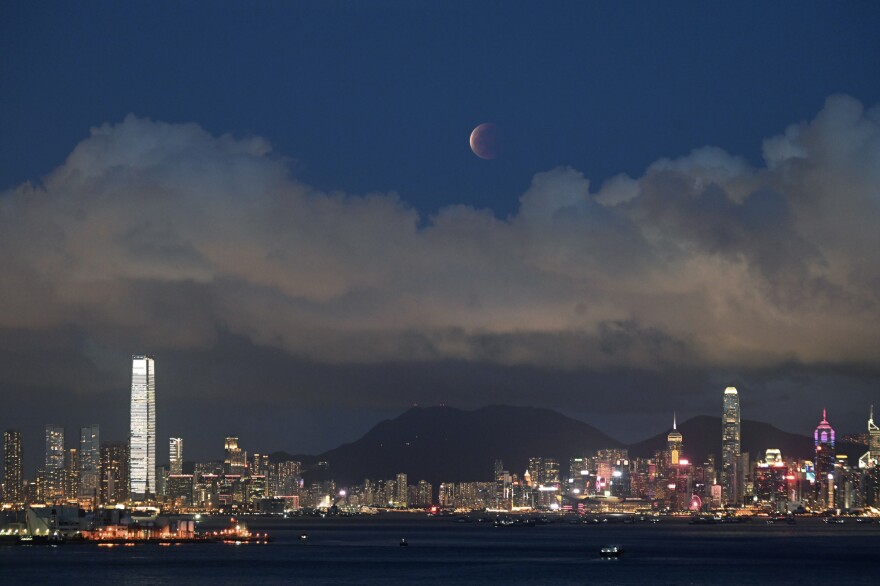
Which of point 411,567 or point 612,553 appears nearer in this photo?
point 411,567

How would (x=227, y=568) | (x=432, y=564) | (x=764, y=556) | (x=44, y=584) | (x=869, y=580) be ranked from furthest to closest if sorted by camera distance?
(x=764, y=556) → (x=432, y=564) → (x=227, y=568) → (x=869, y=580) → (x=44, y=584)

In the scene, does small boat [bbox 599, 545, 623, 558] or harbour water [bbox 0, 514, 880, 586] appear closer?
harbour water [bbox 0, 514, 880, 586]

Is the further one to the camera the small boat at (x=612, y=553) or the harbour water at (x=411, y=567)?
the small boat at (x=612, y=553)

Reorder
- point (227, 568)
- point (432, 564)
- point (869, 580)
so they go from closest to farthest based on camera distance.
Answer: point (869, 580)
point (227, 568)
point (432, 564)

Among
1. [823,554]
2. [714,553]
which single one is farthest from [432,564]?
[823,554]

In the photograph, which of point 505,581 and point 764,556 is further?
point 764,556

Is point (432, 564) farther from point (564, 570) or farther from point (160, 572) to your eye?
point (160, 572)

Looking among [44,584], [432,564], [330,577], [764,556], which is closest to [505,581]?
[330,577]

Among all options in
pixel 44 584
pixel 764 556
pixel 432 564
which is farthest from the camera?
pixel 764 556

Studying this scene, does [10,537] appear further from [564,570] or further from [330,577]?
[564,570]
